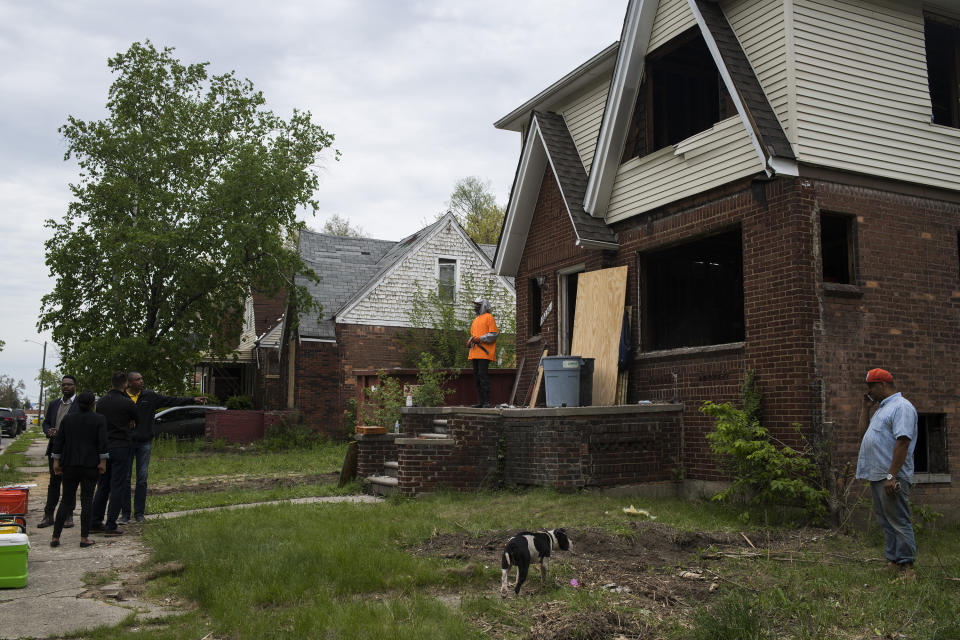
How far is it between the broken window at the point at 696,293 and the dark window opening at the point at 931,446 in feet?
12.9

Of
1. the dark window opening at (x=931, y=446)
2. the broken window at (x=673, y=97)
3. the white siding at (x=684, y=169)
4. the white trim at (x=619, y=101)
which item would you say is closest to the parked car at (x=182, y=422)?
the white trim at (x=619, y=101)

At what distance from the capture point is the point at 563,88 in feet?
48.7

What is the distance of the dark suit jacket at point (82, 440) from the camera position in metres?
8.73

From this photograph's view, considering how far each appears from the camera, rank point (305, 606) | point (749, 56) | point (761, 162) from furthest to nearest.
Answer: point (749, 56) → point (761, 162) → point (305, 606)

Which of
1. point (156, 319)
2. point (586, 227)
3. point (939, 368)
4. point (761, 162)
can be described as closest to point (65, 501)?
point (586, 227)

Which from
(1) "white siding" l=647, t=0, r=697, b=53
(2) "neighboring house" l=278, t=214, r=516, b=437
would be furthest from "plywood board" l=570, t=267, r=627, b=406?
(2) "neighboring house" l=278, t=214, r=516, b=437

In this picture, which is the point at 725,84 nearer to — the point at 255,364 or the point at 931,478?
the point at 931,478

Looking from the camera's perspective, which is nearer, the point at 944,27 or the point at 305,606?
the point at 305,606

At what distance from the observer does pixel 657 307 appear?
43.3 feet

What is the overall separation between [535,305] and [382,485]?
17.6 ft

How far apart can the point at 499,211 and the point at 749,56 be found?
3752cm

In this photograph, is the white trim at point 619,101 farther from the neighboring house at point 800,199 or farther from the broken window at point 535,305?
the broken window at point 535,305

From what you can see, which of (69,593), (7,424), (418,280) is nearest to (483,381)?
(69,593)

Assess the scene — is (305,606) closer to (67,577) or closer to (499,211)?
(67,577)
